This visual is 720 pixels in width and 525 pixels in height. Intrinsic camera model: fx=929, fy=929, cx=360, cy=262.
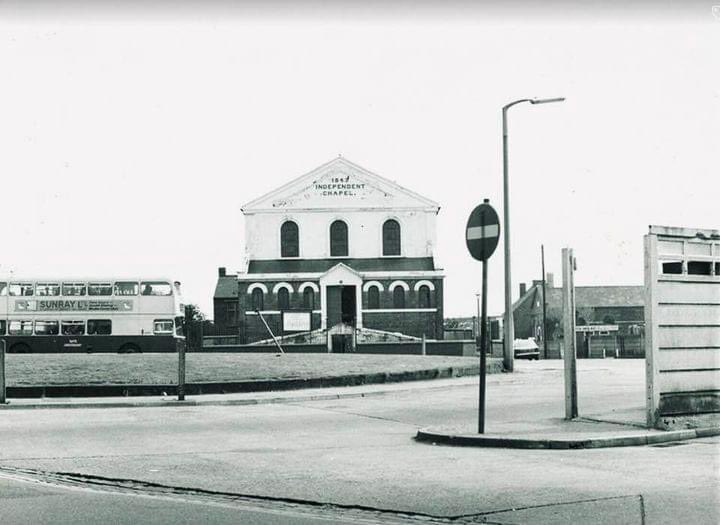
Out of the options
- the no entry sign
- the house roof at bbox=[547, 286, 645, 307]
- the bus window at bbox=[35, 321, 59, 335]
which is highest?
the house roof at bbox=[547, 286, 645, 307]

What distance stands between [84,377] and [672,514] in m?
16.7

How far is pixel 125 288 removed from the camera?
42.9m

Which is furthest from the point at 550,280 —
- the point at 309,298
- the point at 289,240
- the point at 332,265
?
the point at 309,298

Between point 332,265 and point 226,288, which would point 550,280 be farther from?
point 332,265

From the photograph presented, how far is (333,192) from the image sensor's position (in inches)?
2443

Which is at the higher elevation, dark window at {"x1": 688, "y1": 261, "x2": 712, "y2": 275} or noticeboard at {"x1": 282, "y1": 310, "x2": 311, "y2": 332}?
dark window at {"x1": 688, "y1": 261, "x2": 712, "y2": 275}

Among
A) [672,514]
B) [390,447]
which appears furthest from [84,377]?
[672,514]

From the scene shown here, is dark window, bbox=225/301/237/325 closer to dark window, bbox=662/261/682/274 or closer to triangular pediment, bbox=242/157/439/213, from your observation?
triangular pediment, bbox=242/157/439/213

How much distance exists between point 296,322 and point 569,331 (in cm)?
4781

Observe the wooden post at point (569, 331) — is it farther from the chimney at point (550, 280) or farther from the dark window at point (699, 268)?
the chimney at point (550, 280)

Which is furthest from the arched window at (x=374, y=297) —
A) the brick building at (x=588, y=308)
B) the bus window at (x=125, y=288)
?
the brick building at (x=588, y=308)

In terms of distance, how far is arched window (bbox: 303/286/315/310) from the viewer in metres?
60.7

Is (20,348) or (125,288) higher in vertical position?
(125,288)

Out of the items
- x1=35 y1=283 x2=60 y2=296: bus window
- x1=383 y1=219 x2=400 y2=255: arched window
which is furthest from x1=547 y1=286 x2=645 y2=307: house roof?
x1=35 y1=283 x2=60 y2=296: bus window
